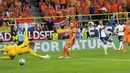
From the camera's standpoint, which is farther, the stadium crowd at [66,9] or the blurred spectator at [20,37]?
the stadium crowd at [66,9]

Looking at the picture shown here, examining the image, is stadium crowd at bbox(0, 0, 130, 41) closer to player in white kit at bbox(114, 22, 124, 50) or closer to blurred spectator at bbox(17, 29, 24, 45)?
player in white kit at bbox(114, 22, 124, 50)

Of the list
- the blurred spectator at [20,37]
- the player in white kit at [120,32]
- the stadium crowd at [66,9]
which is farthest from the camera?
the stadium crowd at [66,9]

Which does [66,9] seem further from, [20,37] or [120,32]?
[20,37]

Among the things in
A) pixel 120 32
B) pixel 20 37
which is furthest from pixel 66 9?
pixel 20 37

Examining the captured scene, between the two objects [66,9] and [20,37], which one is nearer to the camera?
[20,37]

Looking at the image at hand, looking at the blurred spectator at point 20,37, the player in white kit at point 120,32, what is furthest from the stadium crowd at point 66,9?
the blurred spectator at point 20,37

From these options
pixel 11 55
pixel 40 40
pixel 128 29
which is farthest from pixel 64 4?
pixel 11 55

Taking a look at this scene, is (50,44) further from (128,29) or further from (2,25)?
(128,29)

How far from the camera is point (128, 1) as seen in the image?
133 feet

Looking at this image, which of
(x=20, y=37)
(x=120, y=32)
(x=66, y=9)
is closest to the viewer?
(x=20, y=37)

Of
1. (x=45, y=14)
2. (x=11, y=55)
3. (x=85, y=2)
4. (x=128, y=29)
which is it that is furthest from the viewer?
(x=85, y=2)

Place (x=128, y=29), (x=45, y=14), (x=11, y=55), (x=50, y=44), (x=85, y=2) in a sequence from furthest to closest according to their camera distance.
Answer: (x=85, y=2), (x=45, y=14), (x=50, y=44), (x=128, y=29), (x=11, y=55)

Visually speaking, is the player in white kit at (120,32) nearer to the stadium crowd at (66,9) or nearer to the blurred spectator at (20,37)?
the stadium crowd at (66,9)

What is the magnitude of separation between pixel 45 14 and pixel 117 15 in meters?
6.06
